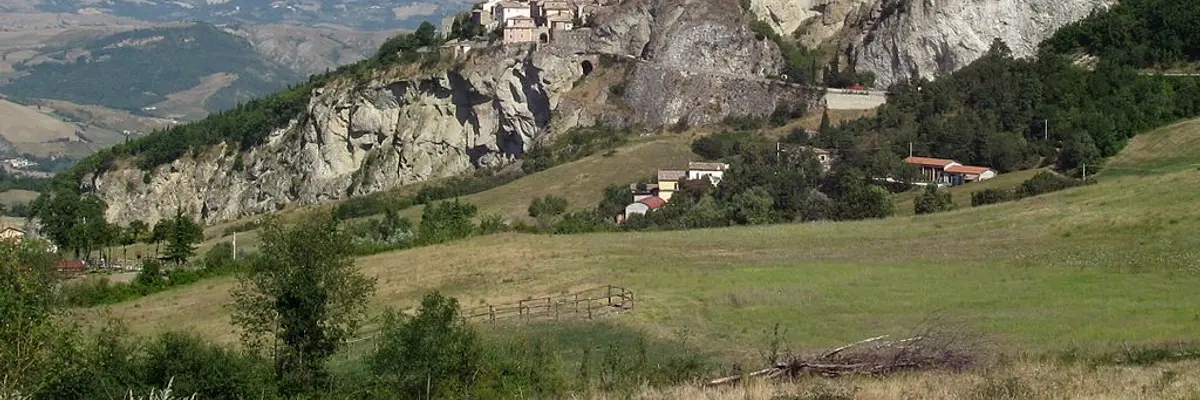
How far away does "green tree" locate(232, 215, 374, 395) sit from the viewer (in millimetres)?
27719

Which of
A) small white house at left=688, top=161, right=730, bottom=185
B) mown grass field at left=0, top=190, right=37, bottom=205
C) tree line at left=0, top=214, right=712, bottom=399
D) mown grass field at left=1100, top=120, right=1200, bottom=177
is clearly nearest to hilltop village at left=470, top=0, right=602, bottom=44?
small white house at left=688, top=161, right=730, bottom=185

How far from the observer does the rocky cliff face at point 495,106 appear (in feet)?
332

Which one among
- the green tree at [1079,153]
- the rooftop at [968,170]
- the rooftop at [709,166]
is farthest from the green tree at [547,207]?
the green tree at [1079,153]

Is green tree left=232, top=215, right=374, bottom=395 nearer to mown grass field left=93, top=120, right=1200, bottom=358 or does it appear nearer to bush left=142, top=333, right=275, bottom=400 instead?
bush left=142, top=333, right=275, bottom=400

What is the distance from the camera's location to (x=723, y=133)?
9412 centimetres

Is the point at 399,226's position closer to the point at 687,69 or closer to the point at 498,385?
the point at 687,69

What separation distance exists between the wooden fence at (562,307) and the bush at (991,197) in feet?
86.9

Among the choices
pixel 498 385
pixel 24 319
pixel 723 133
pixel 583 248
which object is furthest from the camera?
pixel 723 133

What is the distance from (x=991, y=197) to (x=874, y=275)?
24.3m

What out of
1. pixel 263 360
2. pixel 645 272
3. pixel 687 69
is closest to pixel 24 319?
pixel 263 360

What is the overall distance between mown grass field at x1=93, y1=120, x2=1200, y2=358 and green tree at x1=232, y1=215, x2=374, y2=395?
28.4 ft

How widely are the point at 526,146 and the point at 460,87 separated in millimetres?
7629

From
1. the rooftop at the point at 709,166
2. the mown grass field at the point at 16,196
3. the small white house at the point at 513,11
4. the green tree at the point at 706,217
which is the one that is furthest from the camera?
the mown grass field at the point at 16,196

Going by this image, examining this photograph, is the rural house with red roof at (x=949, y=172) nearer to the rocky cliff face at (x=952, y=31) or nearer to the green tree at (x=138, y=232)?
the rocky cliff face at (x=952, y=31)
